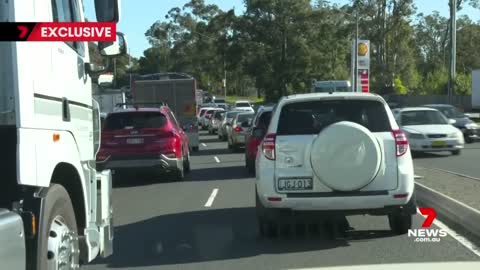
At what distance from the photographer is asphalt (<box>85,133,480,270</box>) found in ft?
26.0

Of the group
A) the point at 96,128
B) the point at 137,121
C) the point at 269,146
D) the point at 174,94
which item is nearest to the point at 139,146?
the point at 137,121

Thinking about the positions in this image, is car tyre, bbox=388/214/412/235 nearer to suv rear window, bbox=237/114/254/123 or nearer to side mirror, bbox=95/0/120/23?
side mirror, bbox=95/0/120/23

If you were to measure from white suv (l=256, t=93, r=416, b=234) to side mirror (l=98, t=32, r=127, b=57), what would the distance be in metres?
2.71

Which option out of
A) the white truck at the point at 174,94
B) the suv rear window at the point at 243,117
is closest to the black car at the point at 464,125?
the suv rear window at the point at 243,117

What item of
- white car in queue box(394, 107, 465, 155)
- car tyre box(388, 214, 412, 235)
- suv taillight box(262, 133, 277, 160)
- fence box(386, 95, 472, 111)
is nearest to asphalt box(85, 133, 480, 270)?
car tyre box(388, 214, 412, 235)

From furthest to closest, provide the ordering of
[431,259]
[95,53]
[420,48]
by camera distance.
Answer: [420,48]
[431,259]
[95,53]

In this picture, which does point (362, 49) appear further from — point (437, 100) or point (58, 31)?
point (437, 100)

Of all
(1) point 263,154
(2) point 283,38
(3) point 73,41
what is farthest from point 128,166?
(2) point 283,38

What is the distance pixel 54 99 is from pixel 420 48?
390ft

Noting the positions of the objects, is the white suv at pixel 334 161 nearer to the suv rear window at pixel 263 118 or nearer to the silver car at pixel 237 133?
the suv rear window at pixel 263 118

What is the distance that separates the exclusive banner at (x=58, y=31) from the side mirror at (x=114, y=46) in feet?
0.21

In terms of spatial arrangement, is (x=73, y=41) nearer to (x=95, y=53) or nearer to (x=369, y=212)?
(x=95, y=53)

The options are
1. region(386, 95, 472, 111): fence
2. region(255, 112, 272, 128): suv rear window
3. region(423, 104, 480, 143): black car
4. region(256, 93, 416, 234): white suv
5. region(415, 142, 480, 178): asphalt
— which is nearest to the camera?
region(256, 93, 416, 234): white suv

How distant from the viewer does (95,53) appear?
724 cm
